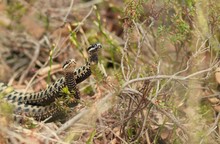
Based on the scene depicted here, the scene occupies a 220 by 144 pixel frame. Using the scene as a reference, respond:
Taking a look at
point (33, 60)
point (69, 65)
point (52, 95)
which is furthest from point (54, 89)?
point (33, 60)

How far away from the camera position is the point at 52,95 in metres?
4.81

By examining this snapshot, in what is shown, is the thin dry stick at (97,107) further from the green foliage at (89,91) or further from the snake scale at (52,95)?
the green foliage at (89,91)

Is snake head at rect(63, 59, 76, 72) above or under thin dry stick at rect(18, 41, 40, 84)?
above

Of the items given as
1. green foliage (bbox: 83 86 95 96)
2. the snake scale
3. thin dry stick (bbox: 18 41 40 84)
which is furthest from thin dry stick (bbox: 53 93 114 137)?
thin dry stick (bbox: 18 41 40 84)

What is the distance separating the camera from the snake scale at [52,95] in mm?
4476

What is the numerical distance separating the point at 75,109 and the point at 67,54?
84.3 inches

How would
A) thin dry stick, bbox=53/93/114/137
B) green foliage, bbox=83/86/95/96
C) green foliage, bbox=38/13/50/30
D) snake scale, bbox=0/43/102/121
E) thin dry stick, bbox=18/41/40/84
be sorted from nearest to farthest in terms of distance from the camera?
thin dry stick, bbox=53/93/114/137
snake scale, bbox=0/43/102/121
green foliage, bbox=83/86/95/96
thin dry stick, bbox=18/41/40/84
green foliage, bbox=38/13/50/30

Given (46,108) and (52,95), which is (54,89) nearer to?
(52,95)

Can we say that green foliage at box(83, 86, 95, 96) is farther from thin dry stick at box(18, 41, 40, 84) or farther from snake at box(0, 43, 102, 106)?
thin dry stick at box(18, 41, 40, 84)

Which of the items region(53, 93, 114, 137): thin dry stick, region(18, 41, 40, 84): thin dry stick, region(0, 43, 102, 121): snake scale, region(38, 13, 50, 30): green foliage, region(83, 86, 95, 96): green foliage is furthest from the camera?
region(38, 13, 50, 30): green foliage

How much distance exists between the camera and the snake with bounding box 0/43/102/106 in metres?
4.48

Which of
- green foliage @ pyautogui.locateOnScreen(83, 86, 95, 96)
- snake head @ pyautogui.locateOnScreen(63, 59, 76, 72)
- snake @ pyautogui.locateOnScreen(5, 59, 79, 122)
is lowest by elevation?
green foliage @ pyautogui.locateOnScreen(83, 86, 95, 96)

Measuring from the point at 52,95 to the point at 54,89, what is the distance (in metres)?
0.07

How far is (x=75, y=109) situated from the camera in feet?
15.8
